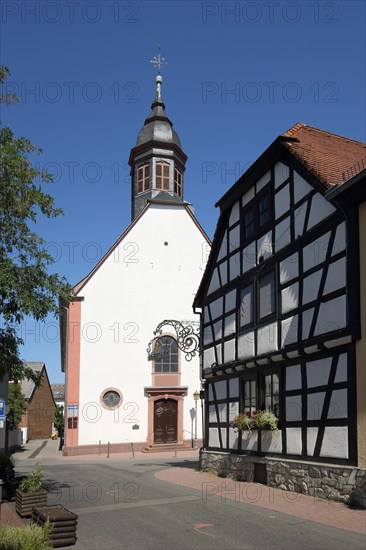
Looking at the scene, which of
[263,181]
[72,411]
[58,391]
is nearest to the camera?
[263,181]

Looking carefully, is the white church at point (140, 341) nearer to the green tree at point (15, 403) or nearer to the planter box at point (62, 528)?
the green tree at point (15, 403)

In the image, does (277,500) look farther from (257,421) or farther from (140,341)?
(140,341)

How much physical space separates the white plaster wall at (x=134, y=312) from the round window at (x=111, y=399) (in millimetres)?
316

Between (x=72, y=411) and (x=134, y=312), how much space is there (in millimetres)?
6745

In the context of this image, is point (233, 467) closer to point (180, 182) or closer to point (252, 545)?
→ point (252, 545)

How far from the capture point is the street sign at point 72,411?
109 ft

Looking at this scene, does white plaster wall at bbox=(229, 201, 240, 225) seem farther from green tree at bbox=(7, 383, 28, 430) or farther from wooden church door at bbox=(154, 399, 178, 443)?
green tree at bbox=(7, 383, 28, 430)

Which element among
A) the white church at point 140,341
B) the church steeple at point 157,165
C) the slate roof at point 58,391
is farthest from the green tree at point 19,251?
the slate roof at point 58,391

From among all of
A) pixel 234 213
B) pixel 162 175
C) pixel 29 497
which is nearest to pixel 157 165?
pixel 162 175

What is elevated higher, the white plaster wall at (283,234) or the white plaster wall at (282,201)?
the white plaster wall at (282,201)

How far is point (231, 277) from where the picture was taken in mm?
19219

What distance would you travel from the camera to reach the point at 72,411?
33.5m

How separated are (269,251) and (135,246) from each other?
2191 cm

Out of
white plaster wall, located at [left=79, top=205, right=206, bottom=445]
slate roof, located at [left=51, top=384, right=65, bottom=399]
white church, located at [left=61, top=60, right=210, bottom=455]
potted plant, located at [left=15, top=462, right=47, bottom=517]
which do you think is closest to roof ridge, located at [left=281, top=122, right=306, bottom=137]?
potted plant, located at [left=15, top=462, right=47, bottom=517]
